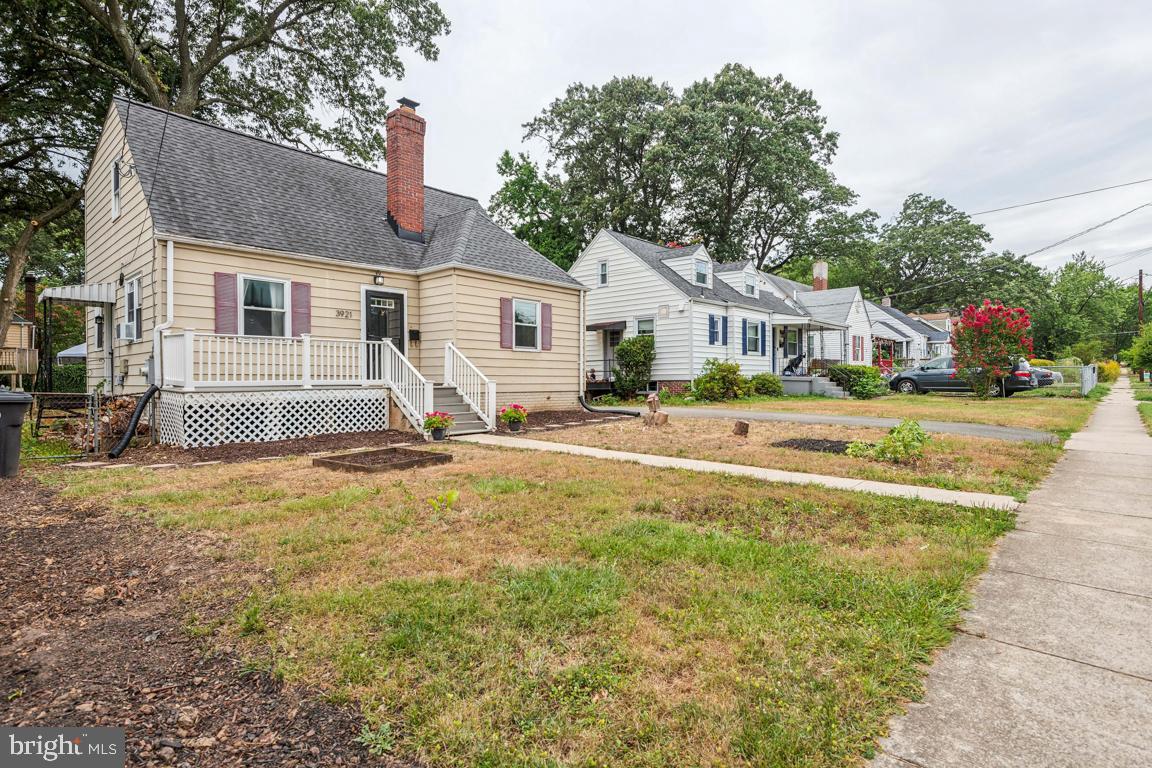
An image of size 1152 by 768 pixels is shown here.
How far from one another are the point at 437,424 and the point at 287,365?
312cm

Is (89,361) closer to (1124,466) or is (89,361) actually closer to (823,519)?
(823,519)

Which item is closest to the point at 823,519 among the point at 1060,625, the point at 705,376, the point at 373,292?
the point at 1060,625

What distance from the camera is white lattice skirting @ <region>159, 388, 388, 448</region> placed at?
29.1 ft

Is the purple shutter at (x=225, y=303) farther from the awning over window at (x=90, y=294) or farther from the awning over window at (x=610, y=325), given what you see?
the awning over window at (x=610, y=325)

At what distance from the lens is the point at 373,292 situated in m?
12.2

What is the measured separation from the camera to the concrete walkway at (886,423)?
9383 mm

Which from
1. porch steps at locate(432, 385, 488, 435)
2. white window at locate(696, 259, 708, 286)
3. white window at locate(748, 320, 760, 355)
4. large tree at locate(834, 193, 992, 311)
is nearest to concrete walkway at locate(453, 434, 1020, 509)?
porch steps at locate(432, 385, 488, 435)

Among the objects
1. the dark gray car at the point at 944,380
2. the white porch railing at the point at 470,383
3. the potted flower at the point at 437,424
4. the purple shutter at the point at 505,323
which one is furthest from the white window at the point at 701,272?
the potted flower at the point at 437,424

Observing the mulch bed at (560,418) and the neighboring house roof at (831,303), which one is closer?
the mulch bed at (560,418)

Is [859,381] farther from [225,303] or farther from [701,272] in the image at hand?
[225,303]

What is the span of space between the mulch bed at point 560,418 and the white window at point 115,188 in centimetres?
955

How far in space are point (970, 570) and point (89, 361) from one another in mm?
18009

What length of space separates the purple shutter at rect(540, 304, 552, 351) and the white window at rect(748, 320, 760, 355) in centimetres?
1146

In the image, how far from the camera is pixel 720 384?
18891 mm
